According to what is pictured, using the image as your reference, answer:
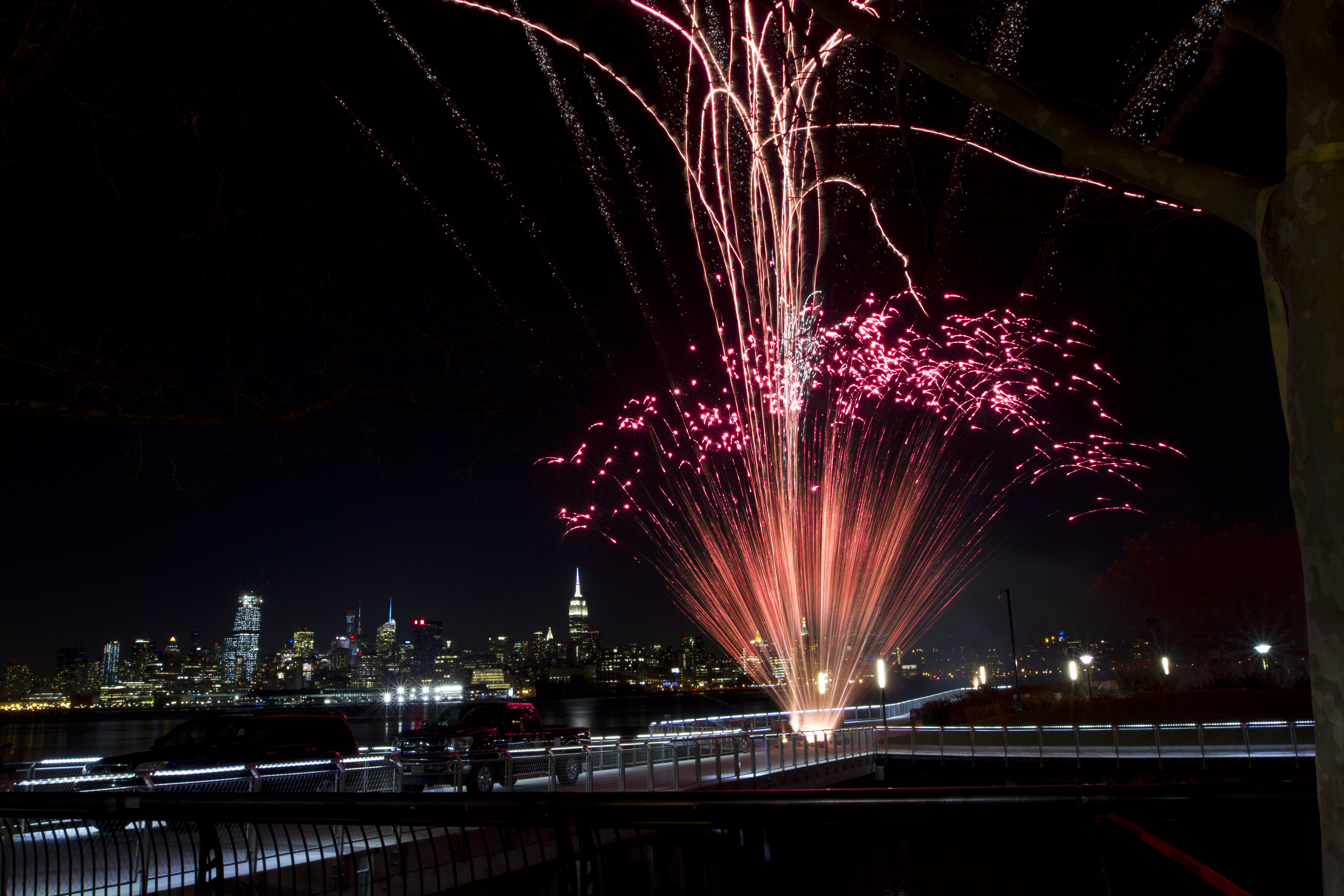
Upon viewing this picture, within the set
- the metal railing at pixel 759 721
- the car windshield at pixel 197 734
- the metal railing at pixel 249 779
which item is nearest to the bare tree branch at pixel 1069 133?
the metal railing at pixel 249 779

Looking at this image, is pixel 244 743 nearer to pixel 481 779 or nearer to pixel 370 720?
pixel 481 779

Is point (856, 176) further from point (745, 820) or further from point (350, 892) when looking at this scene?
point (350, 892)

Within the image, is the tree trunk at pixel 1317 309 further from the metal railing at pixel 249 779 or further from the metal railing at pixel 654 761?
the metal railing at pixel 654 761

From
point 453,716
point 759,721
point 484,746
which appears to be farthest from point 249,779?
point 759,721

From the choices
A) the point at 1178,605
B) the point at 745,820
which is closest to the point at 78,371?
the point at 745,820

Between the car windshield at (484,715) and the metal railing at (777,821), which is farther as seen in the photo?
the car windshield at (484,715)
